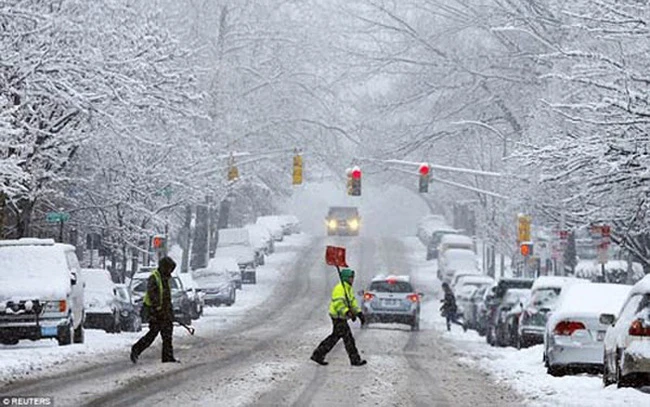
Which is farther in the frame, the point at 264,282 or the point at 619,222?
the point at 264,282

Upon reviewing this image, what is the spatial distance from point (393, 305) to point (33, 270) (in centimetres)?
1749

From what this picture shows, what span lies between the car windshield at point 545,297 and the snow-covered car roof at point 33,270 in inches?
356

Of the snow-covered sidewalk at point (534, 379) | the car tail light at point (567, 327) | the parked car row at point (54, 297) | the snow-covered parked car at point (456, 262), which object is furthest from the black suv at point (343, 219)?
the car tail light at point (567, 327)

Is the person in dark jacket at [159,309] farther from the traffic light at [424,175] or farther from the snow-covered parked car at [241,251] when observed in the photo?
the snow-covered parked car at [241,251]

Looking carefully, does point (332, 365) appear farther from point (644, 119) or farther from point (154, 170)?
point (154, 170)

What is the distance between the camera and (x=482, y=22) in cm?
5344

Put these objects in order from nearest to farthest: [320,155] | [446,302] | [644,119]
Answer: [644,119]
[446,302]
[320,155]

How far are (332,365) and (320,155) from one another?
47733mm

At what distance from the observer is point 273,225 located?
324ft

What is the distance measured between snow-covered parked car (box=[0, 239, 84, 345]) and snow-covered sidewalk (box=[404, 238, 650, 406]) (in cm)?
752

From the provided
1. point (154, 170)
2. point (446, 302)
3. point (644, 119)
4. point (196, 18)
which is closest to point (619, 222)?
point (446, 302)

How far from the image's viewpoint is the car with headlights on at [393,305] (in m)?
44.4

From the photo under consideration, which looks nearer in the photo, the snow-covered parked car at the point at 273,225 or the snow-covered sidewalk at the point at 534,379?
the snow-covered sidewalk at the point at 534,379

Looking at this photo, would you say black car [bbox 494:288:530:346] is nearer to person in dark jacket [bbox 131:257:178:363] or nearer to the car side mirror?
person in dark jacket [bbox 131:257:178:363]
